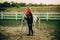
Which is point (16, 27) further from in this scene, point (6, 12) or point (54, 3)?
point (54, 3)

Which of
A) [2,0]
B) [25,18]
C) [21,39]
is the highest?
[2,0]

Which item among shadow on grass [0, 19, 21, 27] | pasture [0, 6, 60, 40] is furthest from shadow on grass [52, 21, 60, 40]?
shadow on grass [0, 19, 21, 27]

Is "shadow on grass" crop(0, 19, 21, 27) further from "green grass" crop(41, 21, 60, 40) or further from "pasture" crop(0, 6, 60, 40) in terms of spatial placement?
"green grass" crop(41, 21, 60, 40)

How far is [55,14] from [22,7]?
0.78ft

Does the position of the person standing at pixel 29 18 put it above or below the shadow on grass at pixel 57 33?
above

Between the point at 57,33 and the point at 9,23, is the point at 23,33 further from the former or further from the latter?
the point at 57,33

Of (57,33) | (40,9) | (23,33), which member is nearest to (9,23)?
(23,33)

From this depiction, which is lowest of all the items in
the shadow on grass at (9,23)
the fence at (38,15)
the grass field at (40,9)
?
the shadow on grass at (9,23)

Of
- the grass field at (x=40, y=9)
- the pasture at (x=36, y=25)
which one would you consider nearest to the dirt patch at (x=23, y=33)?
the pasture at (x=36, y=25)

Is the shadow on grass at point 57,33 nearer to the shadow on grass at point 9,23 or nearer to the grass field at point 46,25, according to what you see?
the grass field at point 46,25

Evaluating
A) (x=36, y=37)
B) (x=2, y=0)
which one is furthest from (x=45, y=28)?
(x=2, y=0)

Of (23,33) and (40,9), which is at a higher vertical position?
(40,9)

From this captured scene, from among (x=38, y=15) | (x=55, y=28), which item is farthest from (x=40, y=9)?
(x=55, y=28)

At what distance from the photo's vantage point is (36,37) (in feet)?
6.55
